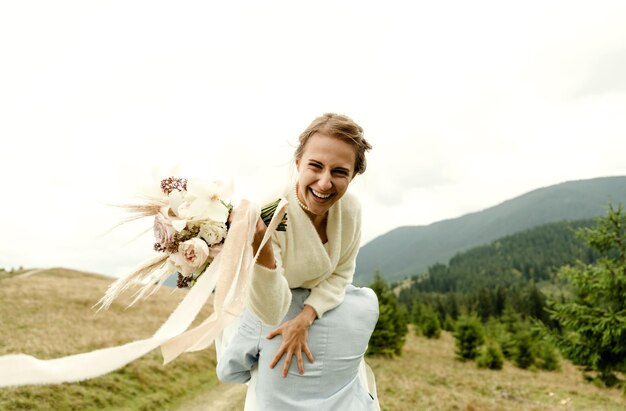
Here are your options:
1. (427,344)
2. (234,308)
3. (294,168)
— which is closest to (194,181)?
(234,308)

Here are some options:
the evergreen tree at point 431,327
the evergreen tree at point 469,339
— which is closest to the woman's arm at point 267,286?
the evergreen tree at point 469,339

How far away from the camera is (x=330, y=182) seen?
2.98m

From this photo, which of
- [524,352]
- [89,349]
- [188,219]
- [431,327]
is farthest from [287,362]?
[431,327]

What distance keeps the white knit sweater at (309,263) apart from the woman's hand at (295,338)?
12 centimetres

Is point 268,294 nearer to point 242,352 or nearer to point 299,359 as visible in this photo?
point 299,359

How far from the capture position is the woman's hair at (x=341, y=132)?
10.1 ft

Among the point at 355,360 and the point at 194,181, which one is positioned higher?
the point at 194,181

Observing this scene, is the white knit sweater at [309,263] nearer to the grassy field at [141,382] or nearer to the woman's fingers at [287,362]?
the woman's fingers at [287,362]

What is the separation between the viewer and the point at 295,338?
3371 millimetres

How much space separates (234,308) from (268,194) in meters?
0.83

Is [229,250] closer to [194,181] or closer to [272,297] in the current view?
[194,181]

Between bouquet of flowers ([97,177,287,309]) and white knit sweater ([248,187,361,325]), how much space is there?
0.36 metres

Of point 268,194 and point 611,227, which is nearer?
point 268,194

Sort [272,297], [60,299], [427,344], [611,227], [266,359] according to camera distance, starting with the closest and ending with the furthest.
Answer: [272,297] < [266,359] < [611,227] < [60,299] < [427,344]
